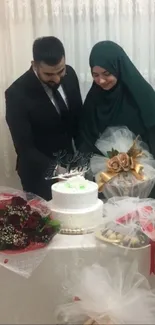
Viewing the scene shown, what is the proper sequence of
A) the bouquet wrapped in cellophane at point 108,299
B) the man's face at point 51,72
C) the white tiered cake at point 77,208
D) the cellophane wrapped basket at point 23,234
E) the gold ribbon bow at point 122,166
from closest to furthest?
the bouquet wrapped in cellophane at point 108,299 < the cellophane wrapped basket at point 23,234 < the white tiered cake at point 77,208 < the gold ribbon bow at point 122,166 < the man's face at point 51,72

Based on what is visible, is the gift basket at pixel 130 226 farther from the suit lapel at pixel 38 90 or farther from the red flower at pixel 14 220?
the suit lapel at pixel 38 90

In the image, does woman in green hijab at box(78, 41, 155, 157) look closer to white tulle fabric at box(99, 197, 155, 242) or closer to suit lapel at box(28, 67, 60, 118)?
suit lapel at box(28, 67, 60, 118)

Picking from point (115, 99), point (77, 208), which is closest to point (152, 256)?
point (77, 208)

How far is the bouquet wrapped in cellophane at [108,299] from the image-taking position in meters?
1.08

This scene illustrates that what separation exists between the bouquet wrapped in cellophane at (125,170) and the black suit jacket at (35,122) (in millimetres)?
218

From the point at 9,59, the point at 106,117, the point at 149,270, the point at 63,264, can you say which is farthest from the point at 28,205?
the point at 9,59

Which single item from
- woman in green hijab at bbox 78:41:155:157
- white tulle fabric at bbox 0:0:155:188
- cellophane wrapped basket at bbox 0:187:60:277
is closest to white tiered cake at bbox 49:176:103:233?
cellophane wrapped basket at bbox 0:187:60:277

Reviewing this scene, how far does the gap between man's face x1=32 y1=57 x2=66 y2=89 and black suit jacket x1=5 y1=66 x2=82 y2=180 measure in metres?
0.04

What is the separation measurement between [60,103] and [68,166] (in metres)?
0.30

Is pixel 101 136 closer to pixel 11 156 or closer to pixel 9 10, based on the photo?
pixel 11 156

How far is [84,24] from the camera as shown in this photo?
1.87 meters

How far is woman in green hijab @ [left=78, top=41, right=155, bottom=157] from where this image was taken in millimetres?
1684

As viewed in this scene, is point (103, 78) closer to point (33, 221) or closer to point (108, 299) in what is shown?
point (33, 221)

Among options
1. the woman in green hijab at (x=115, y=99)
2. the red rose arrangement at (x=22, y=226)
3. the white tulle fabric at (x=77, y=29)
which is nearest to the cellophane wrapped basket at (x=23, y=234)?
the red rose arrangement at (x=22, y=226)
